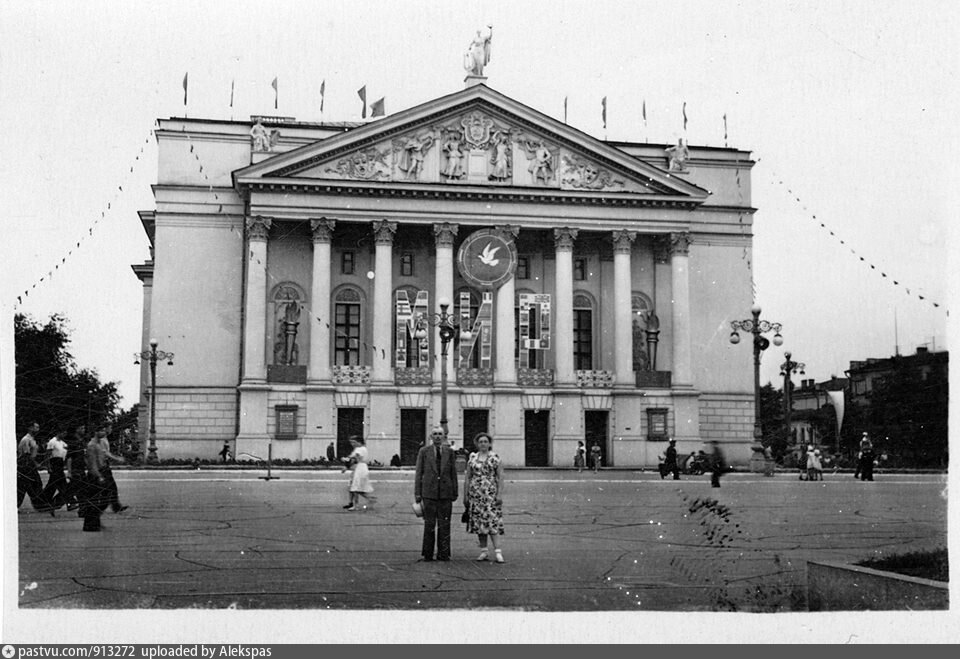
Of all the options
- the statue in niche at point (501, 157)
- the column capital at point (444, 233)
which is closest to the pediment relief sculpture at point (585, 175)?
the statue in niche at point (501, 157)

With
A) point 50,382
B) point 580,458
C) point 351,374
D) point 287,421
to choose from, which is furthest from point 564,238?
point 50,382

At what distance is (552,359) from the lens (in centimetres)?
4912

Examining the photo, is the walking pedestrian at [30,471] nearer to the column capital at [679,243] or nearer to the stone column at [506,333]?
the stone column at [506,333]

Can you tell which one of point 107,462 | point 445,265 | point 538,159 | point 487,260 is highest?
point 538,159

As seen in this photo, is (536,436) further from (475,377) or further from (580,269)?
(580,269)

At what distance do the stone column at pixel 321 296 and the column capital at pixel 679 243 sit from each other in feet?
53.2

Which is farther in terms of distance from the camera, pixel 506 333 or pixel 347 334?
pixel 347 334

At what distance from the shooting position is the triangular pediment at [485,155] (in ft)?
155

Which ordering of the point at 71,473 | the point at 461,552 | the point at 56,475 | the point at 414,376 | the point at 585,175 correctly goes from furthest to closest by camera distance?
the point at 585,175 < the point at 414,376 < the point at 71,473 < the point at 461,552 < the point at 56,475

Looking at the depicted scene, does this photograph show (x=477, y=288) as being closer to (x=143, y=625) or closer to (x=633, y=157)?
(x=633, y=157)

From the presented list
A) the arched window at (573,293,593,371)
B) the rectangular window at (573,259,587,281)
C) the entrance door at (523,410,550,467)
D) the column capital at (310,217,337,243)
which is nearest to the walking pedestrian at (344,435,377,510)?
the entrance door at (523,410,550,467)

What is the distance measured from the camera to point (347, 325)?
4906cm

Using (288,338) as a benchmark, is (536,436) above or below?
below

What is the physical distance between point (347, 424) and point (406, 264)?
331 inches
